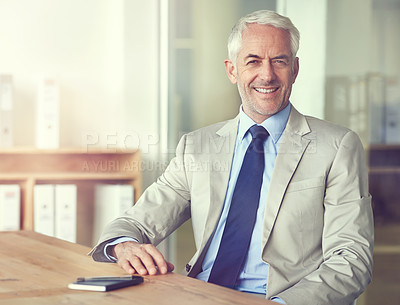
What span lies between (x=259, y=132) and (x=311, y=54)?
47.0 inches

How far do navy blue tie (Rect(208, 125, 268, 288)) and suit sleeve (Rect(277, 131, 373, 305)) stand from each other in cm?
22

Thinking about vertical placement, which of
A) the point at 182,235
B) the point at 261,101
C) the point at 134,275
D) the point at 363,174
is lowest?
the point at 182,235

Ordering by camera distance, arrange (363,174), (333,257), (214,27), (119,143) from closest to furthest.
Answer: (333,257)
(363,174)
(214,27)
(119,143)

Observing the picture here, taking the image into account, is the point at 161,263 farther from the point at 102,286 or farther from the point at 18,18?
the point at 18,18

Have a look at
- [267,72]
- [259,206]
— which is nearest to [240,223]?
[259,206]

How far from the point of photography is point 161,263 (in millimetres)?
1475

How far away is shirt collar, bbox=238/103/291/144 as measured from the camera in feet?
6.21

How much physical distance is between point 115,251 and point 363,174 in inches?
30.5

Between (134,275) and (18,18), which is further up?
(18,18)

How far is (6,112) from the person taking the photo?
3463mm

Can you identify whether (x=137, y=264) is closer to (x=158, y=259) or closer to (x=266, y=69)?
(x=158, y=259)

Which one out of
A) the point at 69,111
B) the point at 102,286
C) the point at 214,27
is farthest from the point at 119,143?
the point at 102,286

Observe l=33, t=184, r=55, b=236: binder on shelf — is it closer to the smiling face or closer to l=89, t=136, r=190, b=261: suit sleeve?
l=89, t=136, r=190, b=261: suit sleeve

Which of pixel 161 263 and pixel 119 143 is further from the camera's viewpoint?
pixel 119 143
